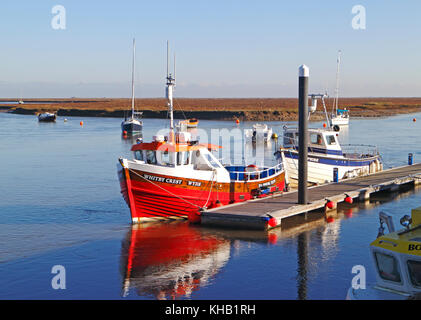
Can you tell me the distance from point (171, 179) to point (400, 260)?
13975mm

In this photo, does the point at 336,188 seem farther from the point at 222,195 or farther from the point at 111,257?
the point at 111,257

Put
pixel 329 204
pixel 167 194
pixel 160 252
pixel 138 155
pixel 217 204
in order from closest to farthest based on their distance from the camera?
pixel 160 252
pixel 167 194
pixel 138 155
pixel 217 204
pixel 329 204

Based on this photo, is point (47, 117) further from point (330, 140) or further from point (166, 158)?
point (166, 158)

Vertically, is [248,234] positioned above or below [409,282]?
below

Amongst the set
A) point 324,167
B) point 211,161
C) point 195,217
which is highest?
point 211,161

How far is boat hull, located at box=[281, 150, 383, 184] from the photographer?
1240 inches

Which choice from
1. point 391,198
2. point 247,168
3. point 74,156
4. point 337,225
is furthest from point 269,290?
point 74,156

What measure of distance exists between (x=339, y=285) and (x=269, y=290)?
7.14 feet

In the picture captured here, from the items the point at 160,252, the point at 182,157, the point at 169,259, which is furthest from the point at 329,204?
the point at 169,259

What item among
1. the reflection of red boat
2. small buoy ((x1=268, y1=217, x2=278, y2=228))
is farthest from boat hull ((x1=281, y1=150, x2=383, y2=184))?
the reflection of red boat

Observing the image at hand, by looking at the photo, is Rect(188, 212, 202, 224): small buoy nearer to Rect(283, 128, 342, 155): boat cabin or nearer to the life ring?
the life ring

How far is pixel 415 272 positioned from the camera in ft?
35.6

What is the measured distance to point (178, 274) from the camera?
17844 millimetres
